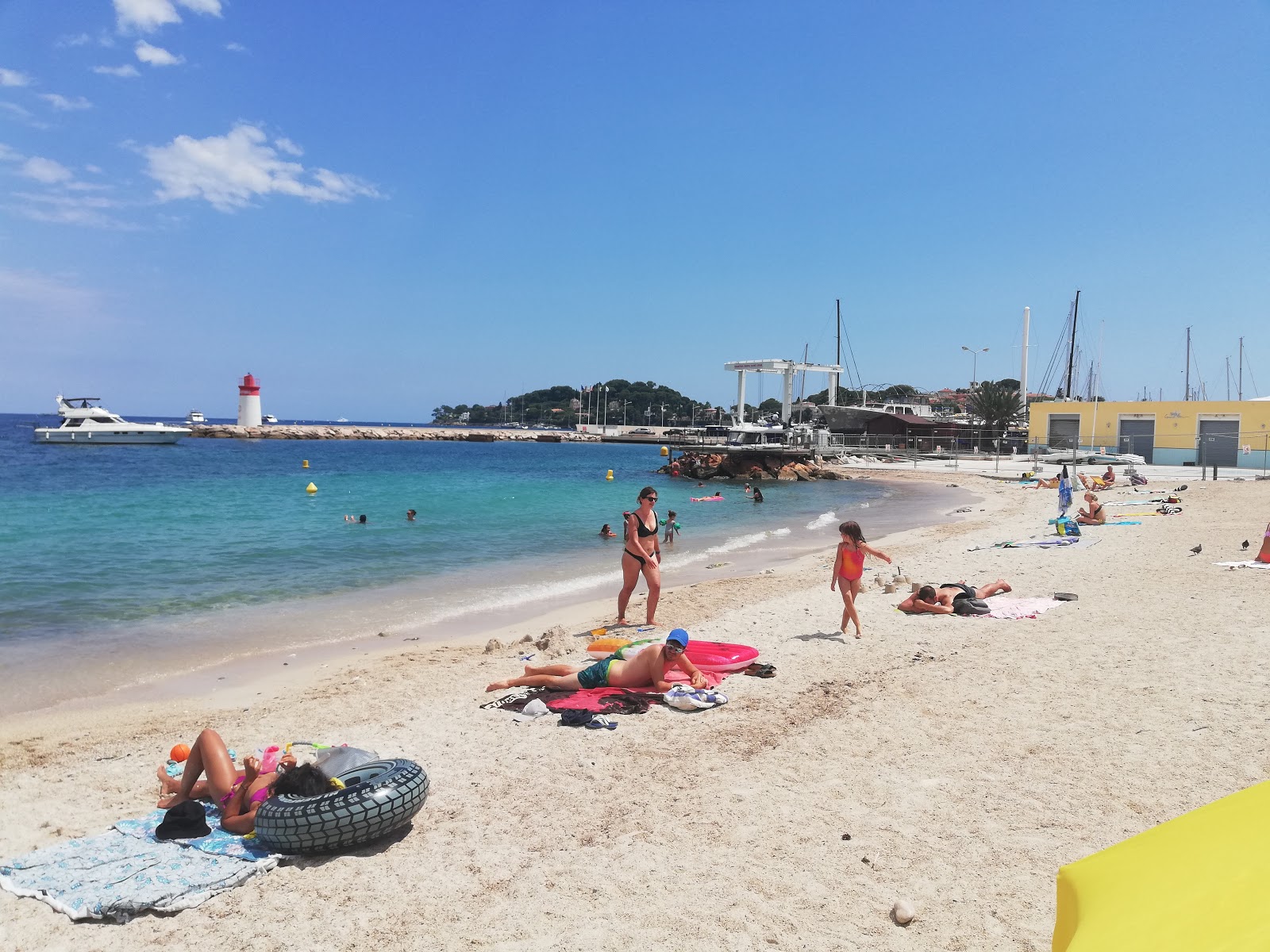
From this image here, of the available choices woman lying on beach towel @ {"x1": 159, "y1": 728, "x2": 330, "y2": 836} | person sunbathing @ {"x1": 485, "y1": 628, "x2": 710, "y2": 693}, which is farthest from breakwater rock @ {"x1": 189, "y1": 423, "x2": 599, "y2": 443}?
woman lying on beach towel @ {"x1": 159, "y1": 728, "x2": 330, "y2": 836}

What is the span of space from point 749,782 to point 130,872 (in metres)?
3.66

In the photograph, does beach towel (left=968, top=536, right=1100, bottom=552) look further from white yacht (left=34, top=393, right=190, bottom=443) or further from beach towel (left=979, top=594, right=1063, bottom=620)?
white yacht (left=34, top=393, right=190, bottom=443)

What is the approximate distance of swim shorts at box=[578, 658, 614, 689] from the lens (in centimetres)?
736

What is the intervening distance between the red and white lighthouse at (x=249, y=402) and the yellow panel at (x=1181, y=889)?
113 m

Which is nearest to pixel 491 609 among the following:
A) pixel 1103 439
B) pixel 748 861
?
pixel 748 861

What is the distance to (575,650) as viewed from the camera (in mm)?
9305

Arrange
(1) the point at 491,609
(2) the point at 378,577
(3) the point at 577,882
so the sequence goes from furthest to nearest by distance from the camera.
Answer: (2) the point at 378,577
(1) the point at 491,609
(3) the point at 577,882

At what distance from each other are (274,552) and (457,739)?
13.2 metres

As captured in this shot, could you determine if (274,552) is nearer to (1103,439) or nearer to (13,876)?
(13,876)

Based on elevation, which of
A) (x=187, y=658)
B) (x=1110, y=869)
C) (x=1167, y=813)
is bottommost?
(x=187, y=658)

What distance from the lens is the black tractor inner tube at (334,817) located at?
4512 mm

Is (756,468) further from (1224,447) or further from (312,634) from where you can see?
(312,634)

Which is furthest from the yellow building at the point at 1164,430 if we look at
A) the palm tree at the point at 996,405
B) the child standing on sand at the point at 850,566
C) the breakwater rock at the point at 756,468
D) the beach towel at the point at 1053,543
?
the child standing on sand at the point at 850,566

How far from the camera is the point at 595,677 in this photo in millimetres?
7379
